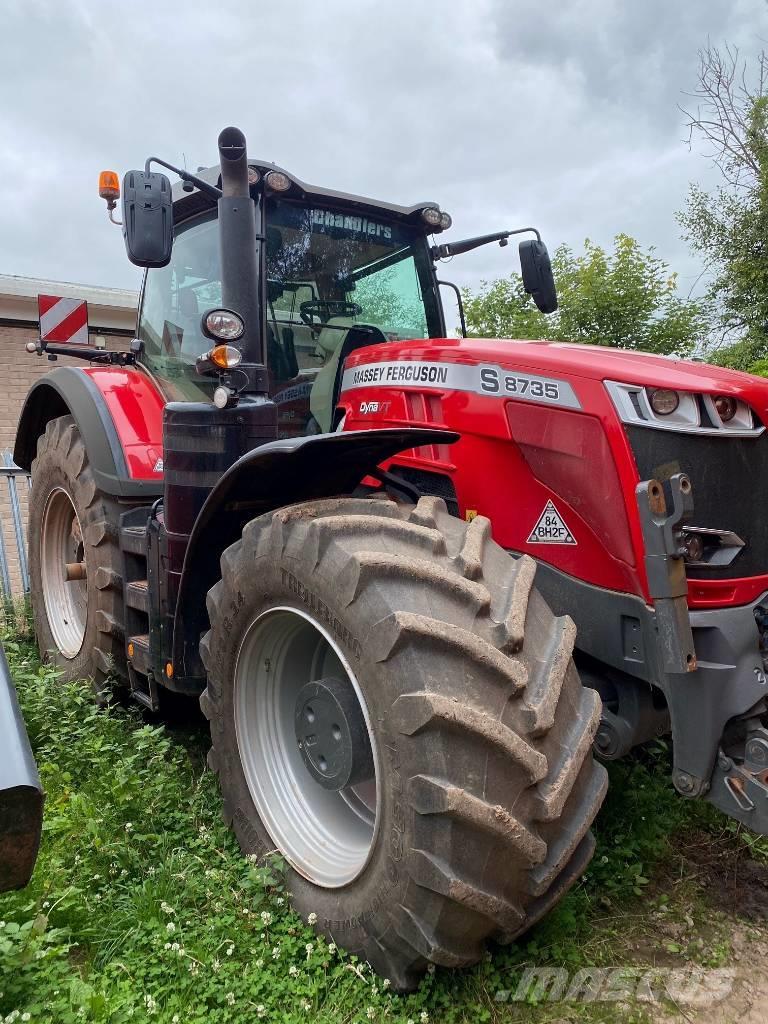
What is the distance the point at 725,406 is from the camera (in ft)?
6.65

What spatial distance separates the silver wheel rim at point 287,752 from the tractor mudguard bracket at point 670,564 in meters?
0.91

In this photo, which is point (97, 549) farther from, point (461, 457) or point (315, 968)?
point (315, 968)

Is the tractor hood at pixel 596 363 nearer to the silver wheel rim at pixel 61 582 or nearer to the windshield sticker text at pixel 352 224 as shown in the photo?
the windshield sticker text at pixel 352 224

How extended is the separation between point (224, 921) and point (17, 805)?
2.79 feet

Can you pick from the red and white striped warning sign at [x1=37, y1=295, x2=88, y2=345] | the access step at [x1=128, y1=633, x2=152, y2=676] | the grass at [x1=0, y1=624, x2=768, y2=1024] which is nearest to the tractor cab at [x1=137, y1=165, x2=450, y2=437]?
the access step at [x1=128, y1=633, x2=152, y2=676]

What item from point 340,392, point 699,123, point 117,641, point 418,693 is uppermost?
point 699,123

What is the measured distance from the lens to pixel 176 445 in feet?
9.05

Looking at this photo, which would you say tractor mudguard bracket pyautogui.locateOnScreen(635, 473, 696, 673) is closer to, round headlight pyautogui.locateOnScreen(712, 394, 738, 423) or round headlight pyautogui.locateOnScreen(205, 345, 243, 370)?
round headlight pyautogui.locateOnScreen(712, 394, 738, 423)

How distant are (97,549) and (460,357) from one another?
185cm

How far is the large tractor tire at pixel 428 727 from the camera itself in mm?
1666

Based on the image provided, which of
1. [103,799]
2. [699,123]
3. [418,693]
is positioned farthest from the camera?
[699,123]

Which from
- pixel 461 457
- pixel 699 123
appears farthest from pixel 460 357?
pixel 699 123

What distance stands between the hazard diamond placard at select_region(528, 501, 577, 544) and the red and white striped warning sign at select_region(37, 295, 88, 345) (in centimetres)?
351

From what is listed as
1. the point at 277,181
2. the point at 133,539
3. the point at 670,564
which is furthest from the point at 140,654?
the point at 670,564
